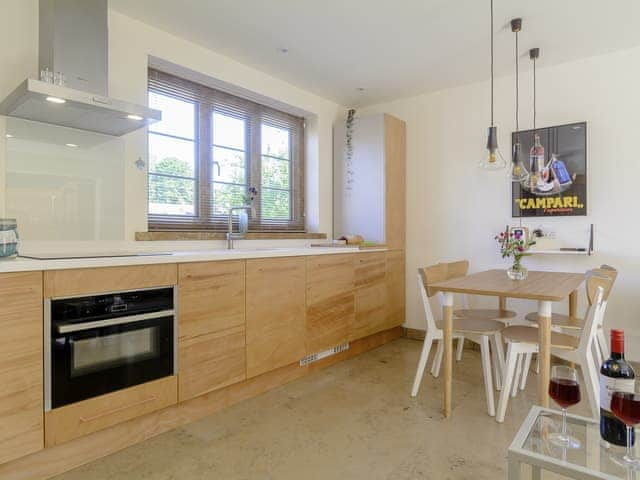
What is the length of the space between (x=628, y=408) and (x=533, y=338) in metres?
1.30

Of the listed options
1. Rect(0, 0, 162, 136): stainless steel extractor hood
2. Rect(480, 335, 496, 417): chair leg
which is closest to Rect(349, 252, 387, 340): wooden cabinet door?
Rect(480, 335, 496, 417): chair leg

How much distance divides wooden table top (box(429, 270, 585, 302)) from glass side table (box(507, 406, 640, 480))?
2.69 ft

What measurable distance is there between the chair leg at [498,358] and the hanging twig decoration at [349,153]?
6.68 ft

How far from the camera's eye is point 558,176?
335 cm

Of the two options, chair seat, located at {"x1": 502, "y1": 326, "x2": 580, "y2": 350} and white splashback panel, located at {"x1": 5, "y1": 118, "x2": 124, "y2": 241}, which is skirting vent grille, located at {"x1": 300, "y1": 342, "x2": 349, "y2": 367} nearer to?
chair seat, located at {"x1": 502, "y1": 326, "x2": 580, "y2": 350}

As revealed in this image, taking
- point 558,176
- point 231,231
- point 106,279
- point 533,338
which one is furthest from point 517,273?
point 106,279

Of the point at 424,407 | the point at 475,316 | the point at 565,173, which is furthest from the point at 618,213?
the point at 424,407

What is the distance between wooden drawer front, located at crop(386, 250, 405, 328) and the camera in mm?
3959

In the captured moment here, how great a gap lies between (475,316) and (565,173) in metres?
1.46

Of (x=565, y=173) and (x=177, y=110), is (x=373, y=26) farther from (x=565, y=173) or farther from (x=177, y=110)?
(x=565, y=173)

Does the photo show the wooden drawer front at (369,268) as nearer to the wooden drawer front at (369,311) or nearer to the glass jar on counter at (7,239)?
the wooden drawer front at (369,311)

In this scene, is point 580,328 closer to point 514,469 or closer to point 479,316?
point 479,316

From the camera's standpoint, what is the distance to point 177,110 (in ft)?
10.0

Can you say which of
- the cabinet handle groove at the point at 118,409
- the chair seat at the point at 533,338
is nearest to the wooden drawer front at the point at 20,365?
the cabinet handle groove at the point at 118,409
